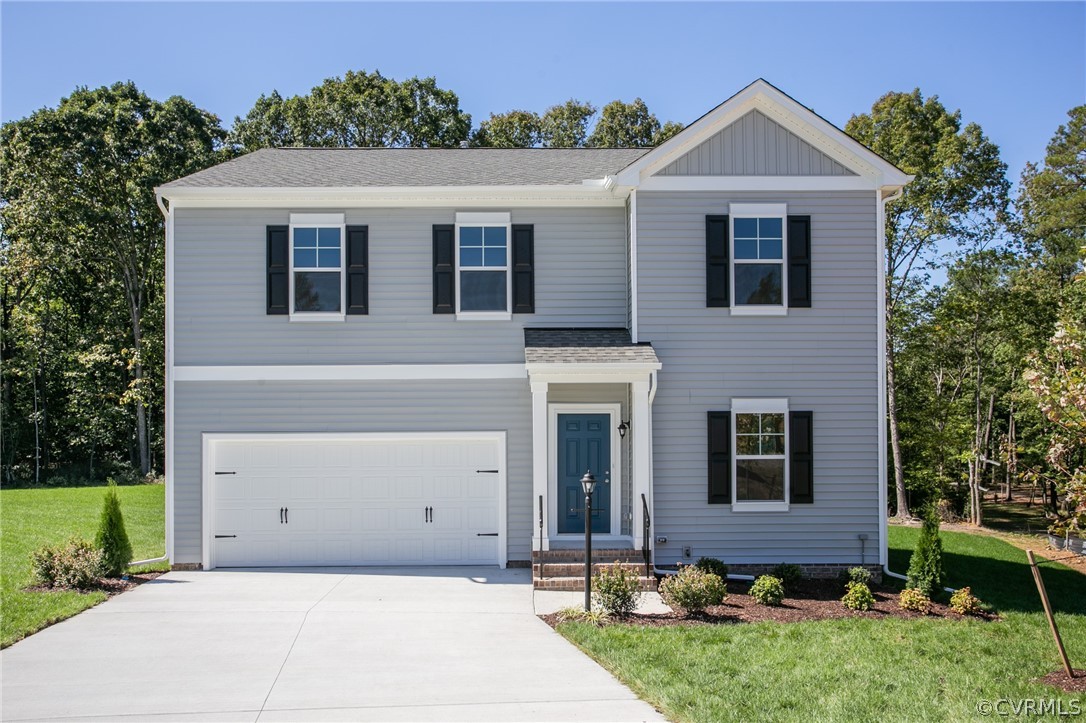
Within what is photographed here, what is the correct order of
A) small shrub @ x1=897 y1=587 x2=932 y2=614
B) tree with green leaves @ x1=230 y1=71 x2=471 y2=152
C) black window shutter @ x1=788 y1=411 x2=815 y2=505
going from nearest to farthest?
1. small shrub @ x1=897 y1=587 x2=932 y2=614
2. black window shutter @ x1=788 y1=411 x2=815 y2=505
3. tree with green leaves @ x1=230 y1=71 x2=471 y2=152

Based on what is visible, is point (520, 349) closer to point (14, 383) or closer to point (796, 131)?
point (796, 131)

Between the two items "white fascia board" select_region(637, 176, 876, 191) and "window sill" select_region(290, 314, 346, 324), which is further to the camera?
"window sill" select_region(290, 314, 346, 324)

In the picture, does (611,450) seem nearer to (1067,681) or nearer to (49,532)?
(1067,681)

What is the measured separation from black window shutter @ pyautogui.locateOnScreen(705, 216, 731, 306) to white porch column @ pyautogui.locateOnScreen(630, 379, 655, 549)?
180 centimetres

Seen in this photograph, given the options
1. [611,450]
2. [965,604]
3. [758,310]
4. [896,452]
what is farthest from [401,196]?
[896,452]

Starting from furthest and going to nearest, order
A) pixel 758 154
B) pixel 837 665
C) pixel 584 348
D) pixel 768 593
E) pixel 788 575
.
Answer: pixel 758 154 < pixel 584 348 < pixel 788 575 < pixel 768 593 < pixel 837 665

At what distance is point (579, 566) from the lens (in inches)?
505

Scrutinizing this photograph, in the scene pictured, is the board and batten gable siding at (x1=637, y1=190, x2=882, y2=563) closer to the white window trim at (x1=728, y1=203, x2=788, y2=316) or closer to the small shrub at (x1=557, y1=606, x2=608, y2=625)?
the white window trim at (x1=728, y1=203, x2=788, y2=316)

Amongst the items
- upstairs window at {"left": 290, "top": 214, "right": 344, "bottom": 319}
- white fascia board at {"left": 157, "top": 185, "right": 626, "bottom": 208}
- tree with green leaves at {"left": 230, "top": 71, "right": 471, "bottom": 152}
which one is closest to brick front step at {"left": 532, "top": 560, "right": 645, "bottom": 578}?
upstairs window at {"left": 290, "top": 214, "right": 344, "bottom": 319}

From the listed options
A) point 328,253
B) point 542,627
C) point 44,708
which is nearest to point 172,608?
point 44,708

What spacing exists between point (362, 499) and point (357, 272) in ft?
11.7

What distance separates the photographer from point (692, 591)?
10875 millimetres

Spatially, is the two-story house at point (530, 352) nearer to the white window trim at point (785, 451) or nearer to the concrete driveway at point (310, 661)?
the white window trim at point (785, 451)

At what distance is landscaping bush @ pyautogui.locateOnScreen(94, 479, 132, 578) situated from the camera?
41.7ft
